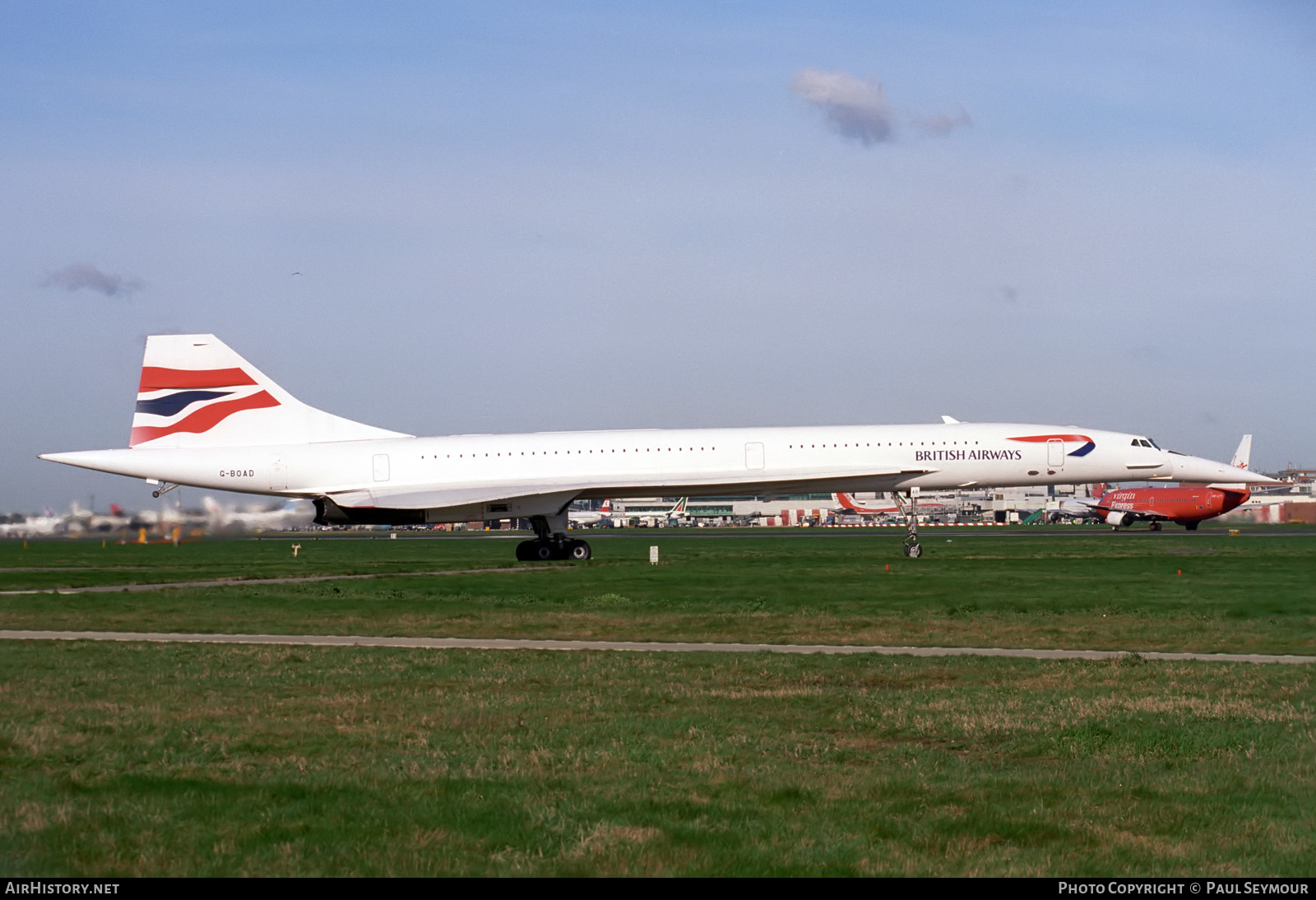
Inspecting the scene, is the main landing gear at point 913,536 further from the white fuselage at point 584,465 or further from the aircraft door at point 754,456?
the aircraft door at point 754,456

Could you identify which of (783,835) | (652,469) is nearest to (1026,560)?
(652,469)

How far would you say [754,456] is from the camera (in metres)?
41.4

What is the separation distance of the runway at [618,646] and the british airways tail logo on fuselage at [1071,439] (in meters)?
26.7

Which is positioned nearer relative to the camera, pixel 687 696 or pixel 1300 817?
pixel 1300 817

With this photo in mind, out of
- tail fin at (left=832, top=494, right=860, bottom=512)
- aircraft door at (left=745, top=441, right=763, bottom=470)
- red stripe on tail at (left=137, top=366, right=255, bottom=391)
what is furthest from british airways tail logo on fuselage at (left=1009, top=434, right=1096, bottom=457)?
tail fin at (left=832, top=494, right=860, bottom=512)

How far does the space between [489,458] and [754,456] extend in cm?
843

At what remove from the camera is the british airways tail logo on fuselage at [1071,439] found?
42.6 metres

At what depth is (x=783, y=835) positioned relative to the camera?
7.32m

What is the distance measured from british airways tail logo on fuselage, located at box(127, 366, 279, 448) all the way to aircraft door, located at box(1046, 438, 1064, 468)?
83.7ft

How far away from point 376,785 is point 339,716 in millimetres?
2976

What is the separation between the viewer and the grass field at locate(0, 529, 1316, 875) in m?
6.99

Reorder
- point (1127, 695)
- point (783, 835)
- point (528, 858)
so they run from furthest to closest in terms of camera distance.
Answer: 1. point (1127, 695)
2. point (783, 835)
3. point (528, 858)

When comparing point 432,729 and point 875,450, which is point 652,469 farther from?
point 432,729

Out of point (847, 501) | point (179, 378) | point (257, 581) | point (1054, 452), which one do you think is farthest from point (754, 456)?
point (847, 501)
